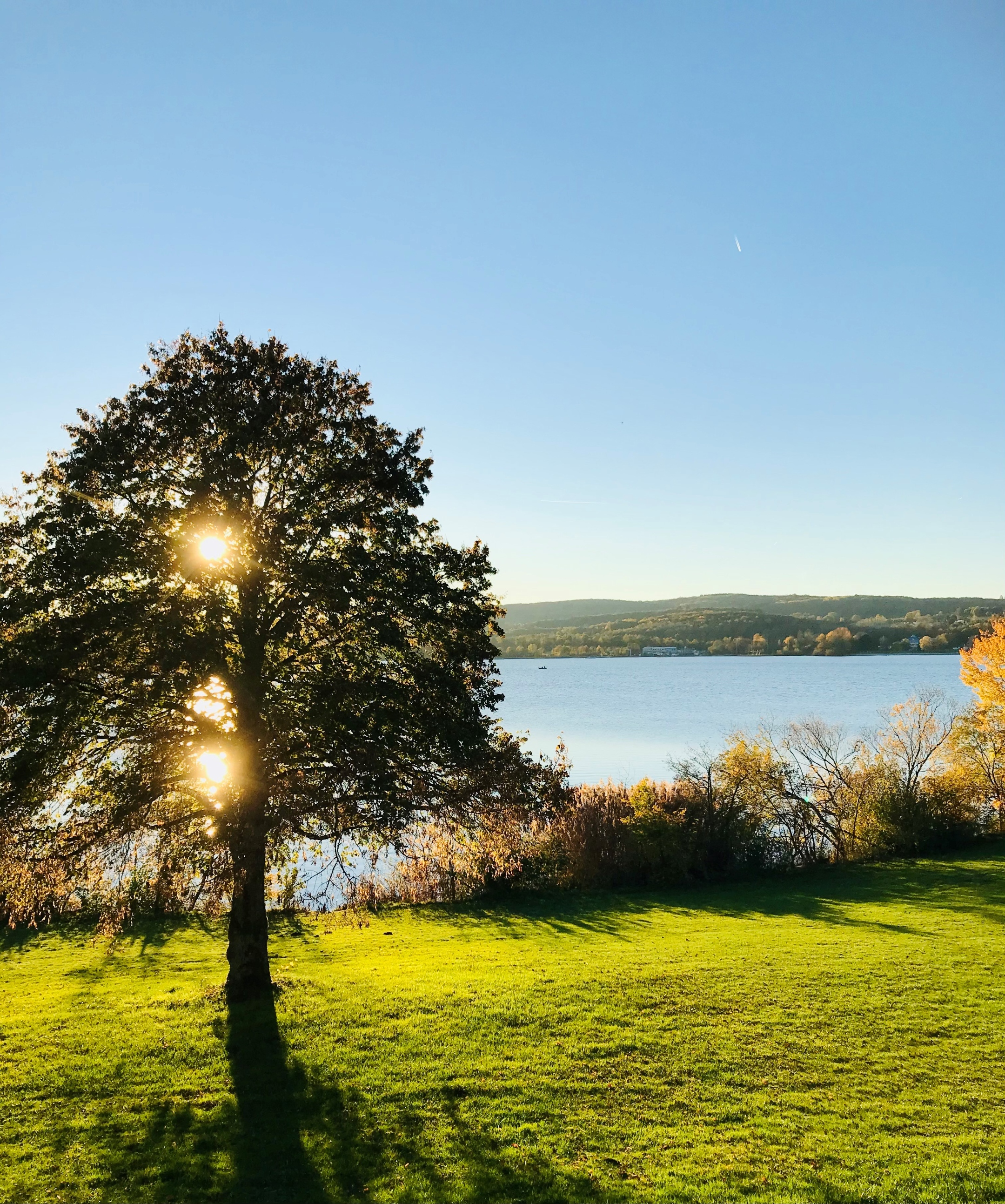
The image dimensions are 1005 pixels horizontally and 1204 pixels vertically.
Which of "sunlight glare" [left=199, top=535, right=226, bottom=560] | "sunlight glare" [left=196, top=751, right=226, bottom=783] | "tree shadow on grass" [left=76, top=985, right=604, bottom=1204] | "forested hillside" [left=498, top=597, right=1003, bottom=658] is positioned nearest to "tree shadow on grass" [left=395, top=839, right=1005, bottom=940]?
"sunlight glare" [left=196, top=751, right=226, bottom=783]

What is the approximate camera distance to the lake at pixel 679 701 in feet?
212

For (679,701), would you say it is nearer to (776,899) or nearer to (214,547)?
(776,899)

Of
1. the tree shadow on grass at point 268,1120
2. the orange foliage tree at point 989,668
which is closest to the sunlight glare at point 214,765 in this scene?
the tree shadow on grass at point 268,1120

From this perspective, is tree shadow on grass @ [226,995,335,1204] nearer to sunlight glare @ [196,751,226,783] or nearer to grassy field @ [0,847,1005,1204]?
grassy field @ [0,847,1005,1204]

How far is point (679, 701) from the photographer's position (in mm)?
100562

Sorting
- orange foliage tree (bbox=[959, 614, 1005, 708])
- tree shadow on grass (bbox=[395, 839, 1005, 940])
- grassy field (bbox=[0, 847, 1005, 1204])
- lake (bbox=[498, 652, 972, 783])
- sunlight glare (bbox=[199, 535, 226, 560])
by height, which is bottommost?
Answer: tree shadow on grass (bbox=[395, 839, 1005, 940])

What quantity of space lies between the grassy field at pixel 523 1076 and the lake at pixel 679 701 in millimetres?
18063

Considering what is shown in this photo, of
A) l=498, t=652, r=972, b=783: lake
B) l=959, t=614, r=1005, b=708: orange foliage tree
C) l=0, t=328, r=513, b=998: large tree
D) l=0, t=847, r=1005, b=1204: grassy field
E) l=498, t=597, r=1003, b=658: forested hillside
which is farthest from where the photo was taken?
l=498, t=597, r=1003, b=658: forested hillside

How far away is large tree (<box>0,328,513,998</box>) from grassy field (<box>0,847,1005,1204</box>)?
3240mm

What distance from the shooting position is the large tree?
42.9 ft

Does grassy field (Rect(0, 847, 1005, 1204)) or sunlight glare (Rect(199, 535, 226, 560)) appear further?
sunlight glare (Rect(199, 535, 226, 560))

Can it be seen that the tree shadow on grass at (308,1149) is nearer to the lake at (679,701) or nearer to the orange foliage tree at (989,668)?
the lake at (679,701)

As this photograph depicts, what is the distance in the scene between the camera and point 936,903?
26750mm

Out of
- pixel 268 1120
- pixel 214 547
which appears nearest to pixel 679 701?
pixel 214 547
